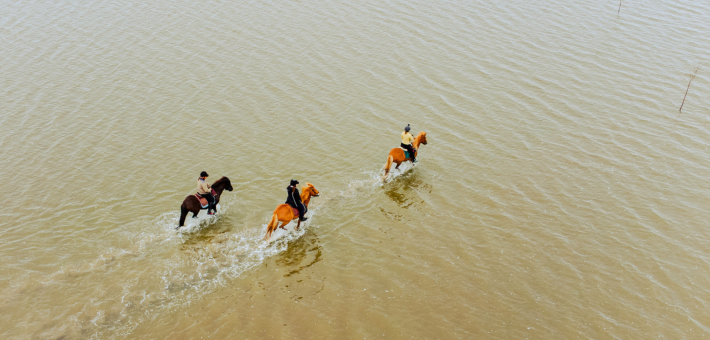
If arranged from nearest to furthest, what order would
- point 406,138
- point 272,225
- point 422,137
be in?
point 272,225 → point 406,138 → point 422,137

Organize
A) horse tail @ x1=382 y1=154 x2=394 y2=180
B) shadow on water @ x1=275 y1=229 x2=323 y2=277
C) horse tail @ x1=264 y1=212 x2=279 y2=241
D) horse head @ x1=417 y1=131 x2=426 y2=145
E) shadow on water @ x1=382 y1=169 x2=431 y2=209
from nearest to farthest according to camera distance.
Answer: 1. shadow on water @ x1=275 y1=229 x2=323 y2=277
2. horse tail @ x1=264 y1=212 x2=279 y2=241
3. shadow on water @ x1=382 y1=169 x2=431 y2=209
4. horse tail @ x1=382 y1=154 x2=394 y2=180
5. horse head @ x1=417 y1=131 x2=426 y2=145

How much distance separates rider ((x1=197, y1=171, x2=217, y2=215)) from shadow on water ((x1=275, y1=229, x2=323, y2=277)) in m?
2.94

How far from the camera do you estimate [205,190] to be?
48.2 ft

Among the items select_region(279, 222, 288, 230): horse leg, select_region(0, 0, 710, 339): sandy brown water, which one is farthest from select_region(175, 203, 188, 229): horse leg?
select_region(279, 222, 288, 230): horse leg

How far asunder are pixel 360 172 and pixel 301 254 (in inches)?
189

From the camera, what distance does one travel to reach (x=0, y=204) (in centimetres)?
1576

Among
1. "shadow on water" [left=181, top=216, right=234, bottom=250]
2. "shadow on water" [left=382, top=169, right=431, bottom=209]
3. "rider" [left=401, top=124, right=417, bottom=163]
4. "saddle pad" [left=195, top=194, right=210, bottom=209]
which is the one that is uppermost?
"rider" [left=401, top=124, right=417, bottom=163]

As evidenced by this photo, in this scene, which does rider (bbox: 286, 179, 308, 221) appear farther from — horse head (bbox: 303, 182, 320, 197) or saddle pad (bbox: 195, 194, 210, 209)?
saddle pad (bbox: 195, 194, 210, 209)

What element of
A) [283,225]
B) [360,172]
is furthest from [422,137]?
[283,225]

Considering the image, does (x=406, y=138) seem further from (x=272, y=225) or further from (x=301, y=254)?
(x=272, y=225)

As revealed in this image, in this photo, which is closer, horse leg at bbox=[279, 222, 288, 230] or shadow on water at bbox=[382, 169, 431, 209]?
horse leg at bbox=[279, 222, 288, 230]

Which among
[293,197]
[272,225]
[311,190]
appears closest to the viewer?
[272,225]

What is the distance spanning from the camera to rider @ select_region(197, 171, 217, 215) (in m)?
14.5

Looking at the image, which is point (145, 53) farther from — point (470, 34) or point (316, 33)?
point (470, 34)
